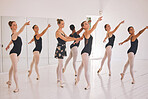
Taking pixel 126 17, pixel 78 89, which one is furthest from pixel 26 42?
pixel 126 17

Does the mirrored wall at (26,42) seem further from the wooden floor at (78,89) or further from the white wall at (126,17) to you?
the white wall at (126,17)

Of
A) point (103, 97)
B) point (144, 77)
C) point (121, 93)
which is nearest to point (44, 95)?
point (103, 97)

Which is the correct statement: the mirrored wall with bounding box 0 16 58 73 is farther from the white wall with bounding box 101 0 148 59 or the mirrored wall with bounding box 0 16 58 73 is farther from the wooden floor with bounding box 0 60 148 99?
the white wall with bounding box 101 0 148 59

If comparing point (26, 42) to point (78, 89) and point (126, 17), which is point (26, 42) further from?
point (126, 17)

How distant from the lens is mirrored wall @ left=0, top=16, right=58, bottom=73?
26.9 feet

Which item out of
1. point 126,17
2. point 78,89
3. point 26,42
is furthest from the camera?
point 126,17

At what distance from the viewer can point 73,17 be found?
1118 cm

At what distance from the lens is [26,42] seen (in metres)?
8.99

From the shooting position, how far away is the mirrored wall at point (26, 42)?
821 cm

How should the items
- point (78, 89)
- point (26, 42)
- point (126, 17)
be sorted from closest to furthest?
point (78, 89), point (26, 42), point (126, 17)

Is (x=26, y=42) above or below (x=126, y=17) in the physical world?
below

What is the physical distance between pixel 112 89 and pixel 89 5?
716 cm

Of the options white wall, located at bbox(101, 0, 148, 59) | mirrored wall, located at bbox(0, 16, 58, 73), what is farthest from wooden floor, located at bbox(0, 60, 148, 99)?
white wall, located at bbox(101, 0, 148, 59)

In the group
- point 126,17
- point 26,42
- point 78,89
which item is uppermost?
point 126,17
